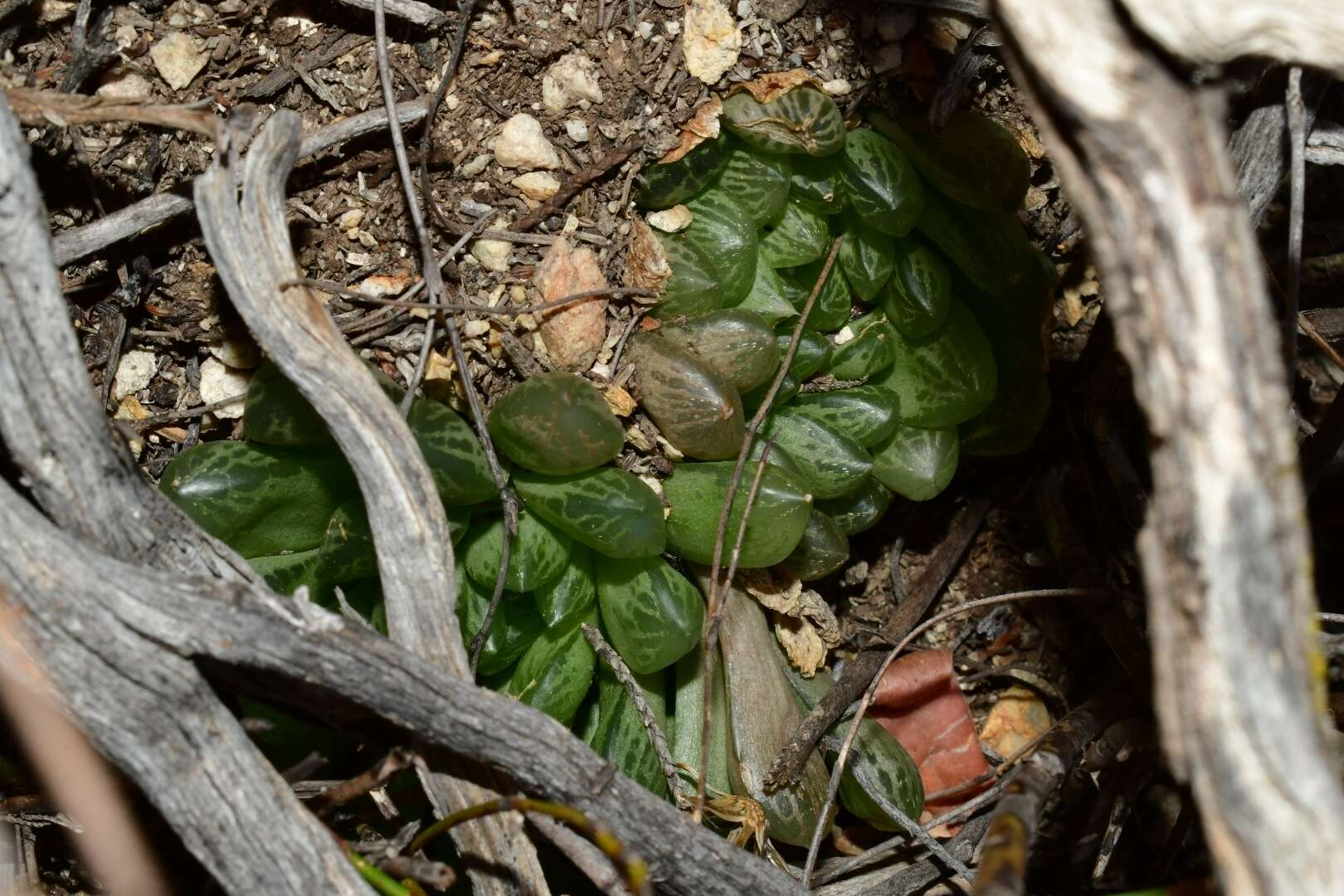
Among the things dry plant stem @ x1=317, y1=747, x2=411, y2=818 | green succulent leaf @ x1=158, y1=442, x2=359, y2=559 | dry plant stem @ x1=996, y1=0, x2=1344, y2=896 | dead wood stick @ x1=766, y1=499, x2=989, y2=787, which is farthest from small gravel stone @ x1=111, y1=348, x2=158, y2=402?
dry plant stem @ x1=996, y1=0, x2=1344, y2=896

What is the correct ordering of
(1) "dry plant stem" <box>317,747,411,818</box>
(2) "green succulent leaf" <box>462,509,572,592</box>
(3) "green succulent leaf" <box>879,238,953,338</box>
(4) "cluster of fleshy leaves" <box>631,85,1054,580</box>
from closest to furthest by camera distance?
(1) "dry plant stem" <box>317,747,411,818</box>, (2) "green succulent leaf" <box>462,509,572,592</box>, (4) "cluster of fleshy leaves" <box>631,85,1054,580</box>, (3) "green succulent leaf" <box>879,238,953,338</box>

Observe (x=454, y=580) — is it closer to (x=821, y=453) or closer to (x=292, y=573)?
(x=292, y=573)

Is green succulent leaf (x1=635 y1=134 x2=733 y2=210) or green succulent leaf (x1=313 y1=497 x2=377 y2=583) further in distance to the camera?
green succulent leaf (x1=635 y1=134 x2=733 y2=210)

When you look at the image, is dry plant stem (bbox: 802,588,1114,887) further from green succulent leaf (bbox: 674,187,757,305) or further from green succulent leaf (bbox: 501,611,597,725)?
green succulent leaf (bbox: 674,187,757,305)

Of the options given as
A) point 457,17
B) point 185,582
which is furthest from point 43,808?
point 457,17

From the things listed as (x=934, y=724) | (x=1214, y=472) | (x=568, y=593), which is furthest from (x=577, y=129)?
(x=934, y=724)

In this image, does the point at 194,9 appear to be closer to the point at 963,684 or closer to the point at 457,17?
the point at 457,17

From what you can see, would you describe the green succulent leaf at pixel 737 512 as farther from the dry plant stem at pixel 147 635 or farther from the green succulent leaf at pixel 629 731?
the dry plant stem at pixel 147 635
